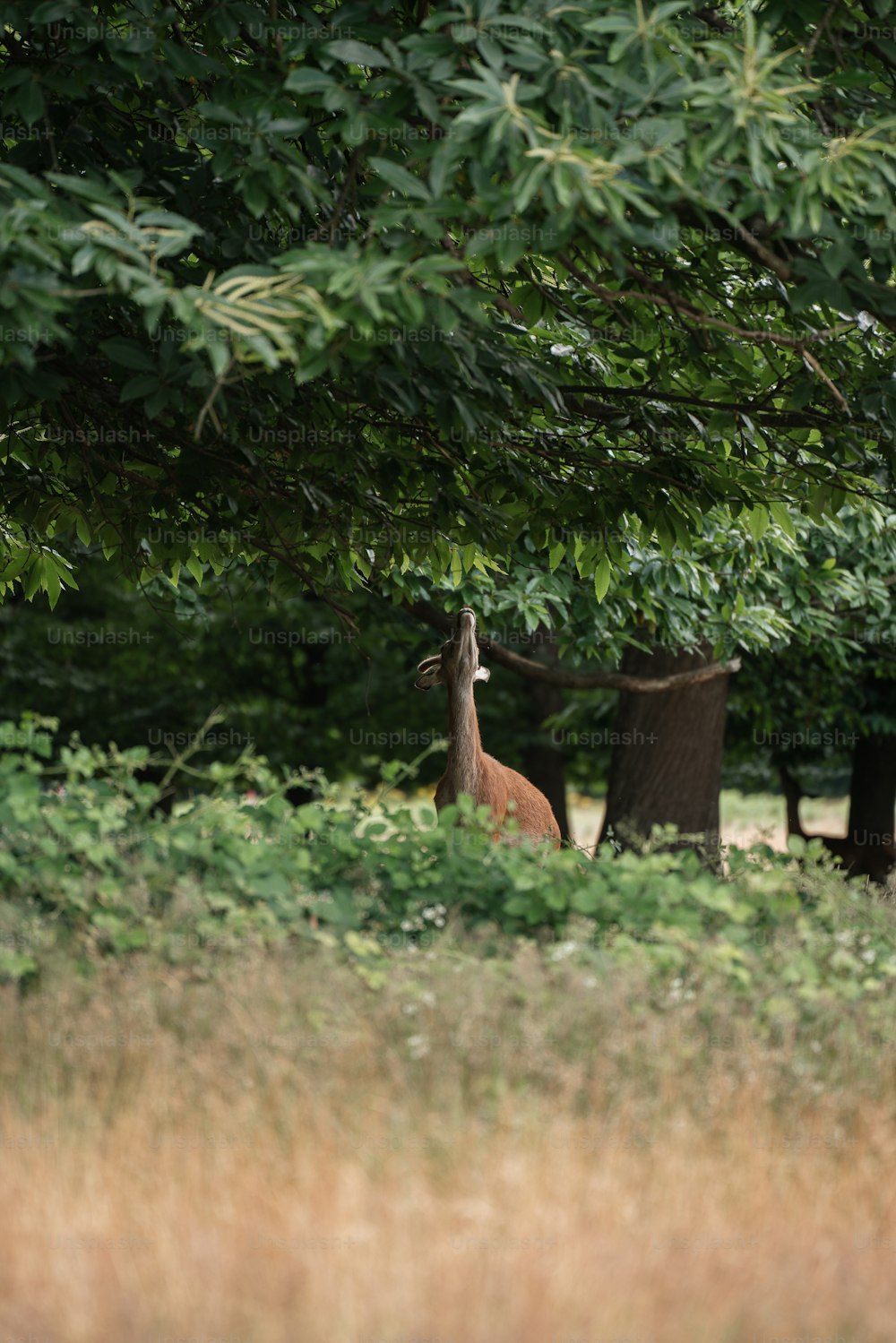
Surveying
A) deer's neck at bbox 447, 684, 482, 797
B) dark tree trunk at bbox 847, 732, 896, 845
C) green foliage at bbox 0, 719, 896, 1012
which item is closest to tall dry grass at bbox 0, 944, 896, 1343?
green foliage at bbox 0, 719, 896, 1012

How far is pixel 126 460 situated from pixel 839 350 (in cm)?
357

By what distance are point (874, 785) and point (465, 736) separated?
40.4 ft

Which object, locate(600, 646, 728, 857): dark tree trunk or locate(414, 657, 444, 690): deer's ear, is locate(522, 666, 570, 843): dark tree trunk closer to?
locate(600, 646, 728, 857): dark tree trunk

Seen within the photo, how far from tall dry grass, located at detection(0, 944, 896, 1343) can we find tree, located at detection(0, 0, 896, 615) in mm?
1992

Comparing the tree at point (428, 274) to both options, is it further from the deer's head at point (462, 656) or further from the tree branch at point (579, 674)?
the tree branch at point (579, 674)

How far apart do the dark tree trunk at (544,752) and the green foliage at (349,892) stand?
1354 cm

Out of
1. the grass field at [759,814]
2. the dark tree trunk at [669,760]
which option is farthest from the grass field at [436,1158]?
the grass field at [759,814]

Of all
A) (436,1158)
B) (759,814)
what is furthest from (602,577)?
(759,814)

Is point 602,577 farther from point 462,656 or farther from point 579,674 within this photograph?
point 579,674

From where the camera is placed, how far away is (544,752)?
2025 cm

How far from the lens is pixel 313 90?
4.85 m

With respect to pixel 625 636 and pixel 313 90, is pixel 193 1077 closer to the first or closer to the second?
pixel 313 90

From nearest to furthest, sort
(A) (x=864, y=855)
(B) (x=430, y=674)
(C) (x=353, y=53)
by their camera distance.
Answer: (C) (x=353, y=53), (B) (x=430, y=674), (A) (x=864, y=855)

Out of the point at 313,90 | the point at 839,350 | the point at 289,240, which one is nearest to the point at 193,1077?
the point at 313,90
